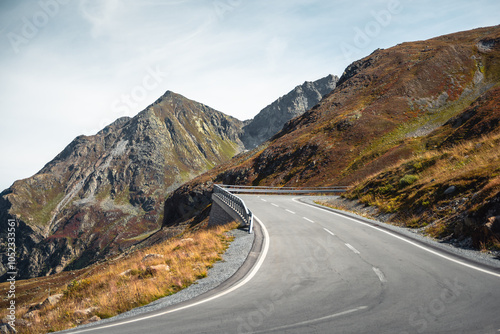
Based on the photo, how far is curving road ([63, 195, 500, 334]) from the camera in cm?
482

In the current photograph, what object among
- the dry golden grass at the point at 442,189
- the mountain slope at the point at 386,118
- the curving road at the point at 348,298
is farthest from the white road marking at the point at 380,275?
the mountain slope at the point at 386,118

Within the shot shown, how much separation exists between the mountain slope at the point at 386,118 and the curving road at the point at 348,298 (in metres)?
25.4

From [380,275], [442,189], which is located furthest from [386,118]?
[380,275]

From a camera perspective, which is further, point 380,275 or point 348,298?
point 380,275

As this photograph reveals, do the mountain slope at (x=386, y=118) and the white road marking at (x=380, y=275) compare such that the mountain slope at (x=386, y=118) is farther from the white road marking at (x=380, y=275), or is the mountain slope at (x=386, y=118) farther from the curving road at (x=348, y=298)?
the white road marking at (x=380, y=275)

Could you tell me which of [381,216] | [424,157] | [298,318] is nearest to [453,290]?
[298,318]

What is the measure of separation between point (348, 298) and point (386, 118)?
5116 cm

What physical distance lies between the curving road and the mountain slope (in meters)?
A: 25.4

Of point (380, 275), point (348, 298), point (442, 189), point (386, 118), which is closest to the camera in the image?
point (348, 298)

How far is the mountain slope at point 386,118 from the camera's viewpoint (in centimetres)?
3972

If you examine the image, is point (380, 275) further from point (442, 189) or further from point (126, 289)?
point (442, 189)

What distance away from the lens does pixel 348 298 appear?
600 centimetres

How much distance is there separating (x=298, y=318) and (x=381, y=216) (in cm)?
1332

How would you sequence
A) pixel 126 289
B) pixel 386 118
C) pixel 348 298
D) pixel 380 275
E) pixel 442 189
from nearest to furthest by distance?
pixel 348 298, pixel 380 275, pixel 126 289, pixel 442 189, pixel 386 118
